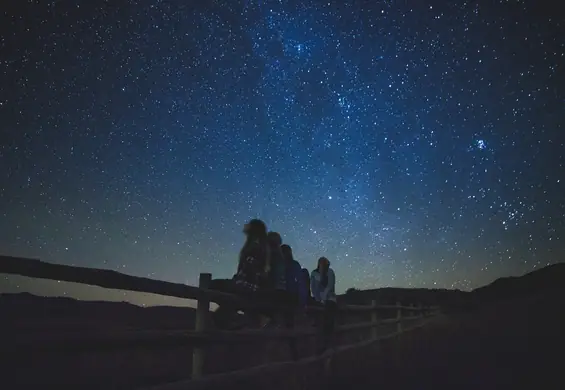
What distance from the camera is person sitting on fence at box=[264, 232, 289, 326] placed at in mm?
4689

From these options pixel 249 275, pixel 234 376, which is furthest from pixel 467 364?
pixel 234 376

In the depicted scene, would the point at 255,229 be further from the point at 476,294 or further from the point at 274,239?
the point at 476,294

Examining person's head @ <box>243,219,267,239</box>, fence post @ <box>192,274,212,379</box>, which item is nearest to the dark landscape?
fence post @ <box>192,274,212,379</box>

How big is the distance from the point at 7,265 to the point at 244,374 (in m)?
2.24

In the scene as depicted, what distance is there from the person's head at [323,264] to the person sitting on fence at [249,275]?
2850 millimetres

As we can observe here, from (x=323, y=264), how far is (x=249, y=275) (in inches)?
132

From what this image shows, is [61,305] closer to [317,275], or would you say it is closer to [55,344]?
[317,275]

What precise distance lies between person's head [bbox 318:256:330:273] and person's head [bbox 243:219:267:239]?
308 centimetres

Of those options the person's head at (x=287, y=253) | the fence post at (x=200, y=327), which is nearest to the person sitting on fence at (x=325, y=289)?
the person's head at (x=287, y=253)

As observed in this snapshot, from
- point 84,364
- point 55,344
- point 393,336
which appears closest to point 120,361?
point 84,364

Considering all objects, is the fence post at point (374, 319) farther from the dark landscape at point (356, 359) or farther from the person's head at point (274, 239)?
the person's head at point (274, 239)

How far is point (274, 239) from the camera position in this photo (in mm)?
5254

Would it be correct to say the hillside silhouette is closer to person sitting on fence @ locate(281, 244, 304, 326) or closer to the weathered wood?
the weathered wood

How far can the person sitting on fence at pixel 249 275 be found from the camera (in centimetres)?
427
